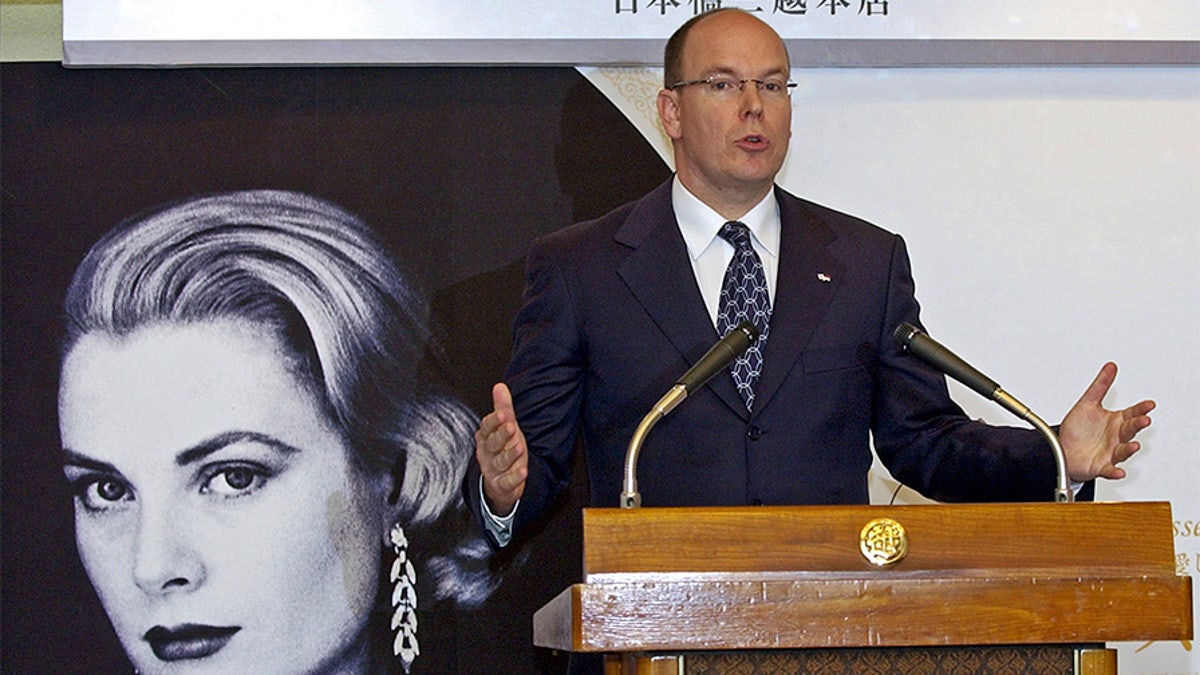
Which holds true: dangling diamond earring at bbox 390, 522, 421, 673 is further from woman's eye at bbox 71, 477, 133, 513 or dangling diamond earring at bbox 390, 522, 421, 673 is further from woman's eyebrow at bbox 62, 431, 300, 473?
woman's eye at bbox 71, 477, 133, 513

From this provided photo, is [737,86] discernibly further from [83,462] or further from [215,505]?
[83,462]

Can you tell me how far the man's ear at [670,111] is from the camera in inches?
113

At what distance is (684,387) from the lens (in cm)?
199

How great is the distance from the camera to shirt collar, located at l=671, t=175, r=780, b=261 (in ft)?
9.07

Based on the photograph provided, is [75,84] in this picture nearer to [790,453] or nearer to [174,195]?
[174,195]

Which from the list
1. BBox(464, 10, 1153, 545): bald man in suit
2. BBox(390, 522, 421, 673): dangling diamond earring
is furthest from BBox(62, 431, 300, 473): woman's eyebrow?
BBox(464, 10, 1153, 545): bald man in suit

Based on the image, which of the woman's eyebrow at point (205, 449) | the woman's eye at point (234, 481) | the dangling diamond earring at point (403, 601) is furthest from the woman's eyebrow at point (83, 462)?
the dangling diamond earring at point (403, 601)

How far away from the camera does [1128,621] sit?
1775 millimetres

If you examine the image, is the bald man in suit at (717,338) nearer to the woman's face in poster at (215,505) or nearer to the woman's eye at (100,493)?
the woman's face in poster at (215,505)

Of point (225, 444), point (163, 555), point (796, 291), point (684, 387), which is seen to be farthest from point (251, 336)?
point (684, 387)

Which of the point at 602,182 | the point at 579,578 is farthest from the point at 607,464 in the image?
the point at 602,182

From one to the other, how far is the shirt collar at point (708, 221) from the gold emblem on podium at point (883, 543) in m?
1.04

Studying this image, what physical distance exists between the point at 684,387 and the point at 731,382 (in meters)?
0.57

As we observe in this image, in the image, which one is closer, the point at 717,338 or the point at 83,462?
the point at 717,338
